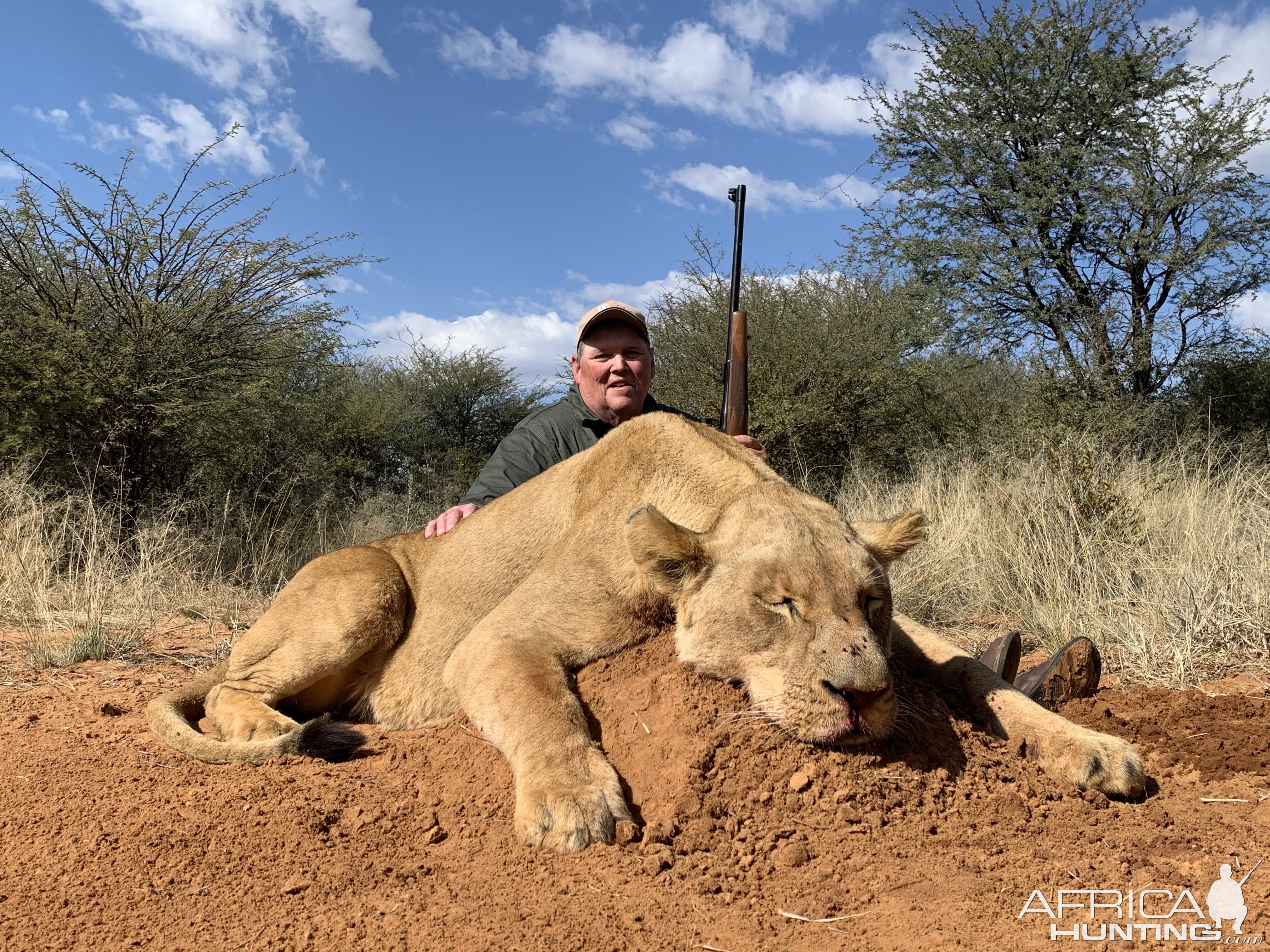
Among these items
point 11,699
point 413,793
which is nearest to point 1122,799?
point 413,793

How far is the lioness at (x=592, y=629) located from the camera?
2.92 meters

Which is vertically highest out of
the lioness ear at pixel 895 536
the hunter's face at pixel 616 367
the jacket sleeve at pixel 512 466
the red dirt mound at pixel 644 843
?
the hunter's face at pixel 616 367

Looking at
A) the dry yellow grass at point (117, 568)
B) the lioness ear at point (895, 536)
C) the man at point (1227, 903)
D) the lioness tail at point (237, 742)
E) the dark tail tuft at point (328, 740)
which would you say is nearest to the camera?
the man at point (1227, 903)

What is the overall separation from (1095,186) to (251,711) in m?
15.3

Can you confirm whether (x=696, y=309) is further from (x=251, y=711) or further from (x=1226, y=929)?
(x=1226, y=929)

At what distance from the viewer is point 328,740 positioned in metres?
4.04

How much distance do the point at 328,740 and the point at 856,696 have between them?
8.13ft

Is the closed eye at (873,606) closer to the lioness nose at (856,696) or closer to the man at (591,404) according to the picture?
the lioness nose at (856,696)

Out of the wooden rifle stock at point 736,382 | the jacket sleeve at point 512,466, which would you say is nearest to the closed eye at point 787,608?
the wooden rifle stock at point 736,382

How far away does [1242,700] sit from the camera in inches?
175

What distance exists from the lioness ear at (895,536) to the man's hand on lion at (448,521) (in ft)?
7.77

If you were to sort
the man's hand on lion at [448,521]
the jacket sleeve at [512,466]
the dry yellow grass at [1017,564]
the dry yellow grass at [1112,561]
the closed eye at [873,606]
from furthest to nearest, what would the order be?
1. the jacket sleeve at [512,466]
2. the dry yellow grass at [1017,564]
3. the dry yellow grass at [1112,561]
4. the man's hand on lion at [448,521]
5. the closed eye at [873,606]

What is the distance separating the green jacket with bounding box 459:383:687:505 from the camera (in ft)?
20.8

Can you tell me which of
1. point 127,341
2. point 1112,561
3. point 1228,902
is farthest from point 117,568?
point 1228,902
